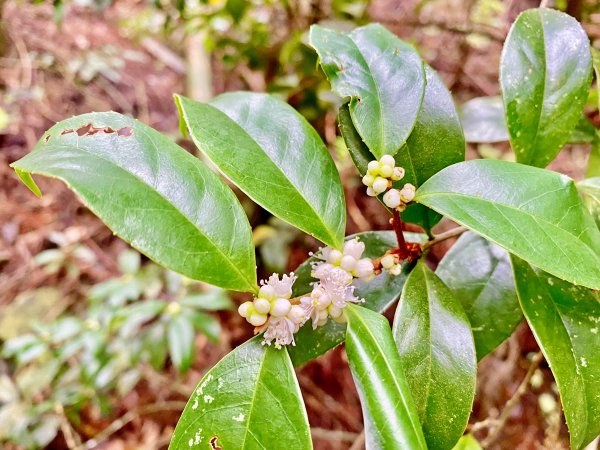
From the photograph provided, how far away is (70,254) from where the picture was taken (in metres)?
2.16

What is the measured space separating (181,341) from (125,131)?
103 centimetres

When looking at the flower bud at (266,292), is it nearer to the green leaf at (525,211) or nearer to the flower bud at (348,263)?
the flower bud at (348,263)

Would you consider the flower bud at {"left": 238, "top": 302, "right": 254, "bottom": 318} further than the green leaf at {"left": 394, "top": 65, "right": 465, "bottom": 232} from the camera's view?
No

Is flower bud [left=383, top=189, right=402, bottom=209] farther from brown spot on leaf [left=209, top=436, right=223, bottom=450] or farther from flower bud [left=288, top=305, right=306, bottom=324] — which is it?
brown spot on leaf [left=209, top=436, right=223, bottom=450]

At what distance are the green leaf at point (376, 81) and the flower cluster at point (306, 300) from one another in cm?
14

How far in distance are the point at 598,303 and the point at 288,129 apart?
0.45 metres

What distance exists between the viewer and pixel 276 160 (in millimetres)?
605

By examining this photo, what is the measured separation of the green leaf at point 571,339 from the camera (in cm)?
56

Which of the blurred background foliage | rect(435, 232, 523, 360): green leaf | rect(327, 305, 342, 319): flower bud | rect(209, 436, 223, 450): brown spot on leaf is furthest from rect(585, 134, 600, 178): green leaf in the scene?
rect(209, 436, 223, 450): brown spot on leaf

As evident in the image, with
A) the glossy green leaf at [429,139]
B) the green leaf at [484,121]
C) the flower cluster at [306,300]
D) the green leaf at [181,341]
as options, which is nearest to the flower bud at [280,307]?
the flower cluster at [306,300]

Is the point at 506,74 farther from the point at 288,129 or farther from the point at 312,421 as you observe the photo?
the point at 312,421

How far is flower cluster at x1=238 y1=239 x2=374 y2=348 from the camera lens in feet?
1.69

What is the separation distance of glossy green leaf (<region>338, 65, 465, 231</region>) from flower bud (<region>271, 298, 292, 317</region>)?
20 centimetres

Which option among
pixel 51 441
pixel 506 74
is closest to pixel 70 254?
pixel 51 441
